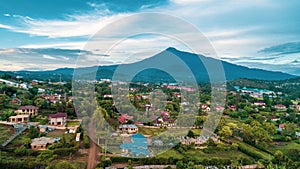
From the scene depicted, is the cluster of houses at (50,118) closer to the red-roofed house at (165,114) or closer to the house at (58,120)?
the house at (58,120)

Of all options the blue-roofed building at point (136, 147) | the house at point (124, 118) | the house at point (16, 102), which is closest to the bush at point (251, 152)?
the blue-roofed building at point (136, 147)

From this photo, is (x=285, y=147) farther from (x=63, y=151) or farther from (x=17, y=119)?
(x=17, y=119)

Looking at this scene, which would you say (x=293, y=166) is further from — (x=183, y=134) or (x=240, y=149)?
(x=183, y=134)

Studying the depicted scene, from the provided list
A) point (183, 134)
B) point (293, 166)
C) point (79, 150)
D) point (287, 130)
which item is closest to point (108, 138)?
point (79, 150)

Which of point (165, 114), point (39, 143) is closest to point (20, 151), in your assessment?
point (39, 143)

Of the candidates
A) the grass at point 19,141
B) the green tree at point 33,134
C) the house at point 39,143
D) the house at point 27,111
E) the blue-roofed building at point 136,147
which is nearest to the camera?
the blue-roofed building at point 136,147
